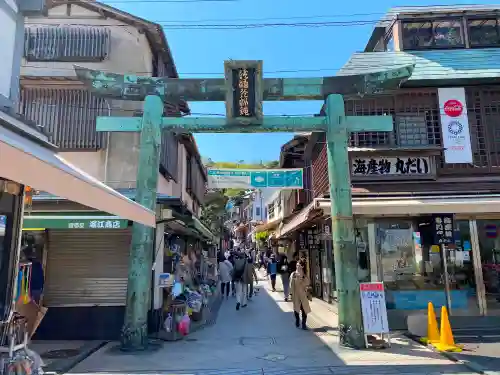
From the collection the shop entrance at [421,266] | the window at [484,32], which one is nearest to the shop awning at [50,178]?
the shop entrance at [421,266]

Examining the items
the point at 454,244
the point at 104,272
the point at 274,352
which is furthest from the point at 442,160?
the point at 104,272

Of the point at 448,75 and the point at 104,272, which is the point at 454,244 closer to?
the point at 448,75

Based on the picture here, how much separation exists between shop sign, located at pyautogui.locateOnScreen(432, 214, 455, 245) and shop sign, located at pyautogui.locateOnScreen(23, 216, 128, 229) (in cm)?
830

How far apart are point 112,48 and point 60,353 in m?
8.54

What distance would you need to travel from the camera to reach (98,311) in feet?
33.2

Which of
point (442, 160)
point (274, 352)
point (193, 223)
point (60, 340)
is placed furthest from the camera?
point (193, 223)

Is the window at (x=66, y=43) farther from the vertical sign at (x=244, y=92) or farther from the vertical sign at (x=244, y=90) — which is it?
the vertical sign at (x=244, y=92)

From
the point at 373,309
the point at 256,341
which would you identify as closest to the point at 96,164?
the point at 256,341

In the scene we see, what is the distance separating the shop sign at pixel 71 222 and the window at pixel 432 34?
11032mm

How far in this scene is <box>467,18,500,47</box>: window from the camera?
1344cm

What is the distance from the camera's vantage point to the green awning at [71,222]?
8.90 meters

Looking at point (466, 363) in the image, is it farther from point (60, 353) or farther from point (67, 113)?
point (67, 113)

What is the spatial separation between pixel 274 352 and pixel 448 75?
9.57 metres

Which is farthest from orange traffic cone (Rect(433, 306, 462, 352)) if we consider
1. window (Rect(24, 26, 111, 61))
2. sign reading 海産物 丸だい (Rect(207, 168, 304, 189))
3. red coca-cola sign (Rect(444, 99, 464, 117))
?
window (Rect(24, 26, 111, 61))
